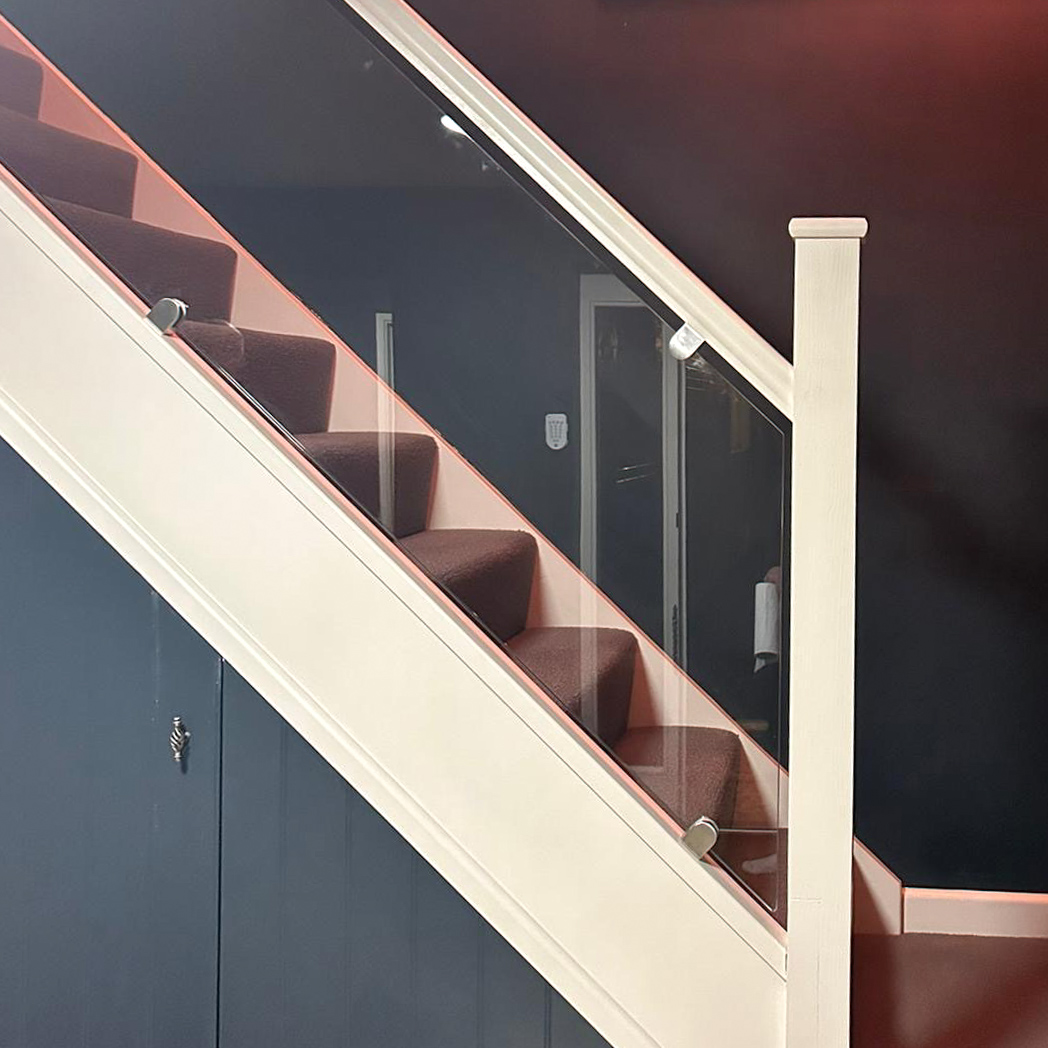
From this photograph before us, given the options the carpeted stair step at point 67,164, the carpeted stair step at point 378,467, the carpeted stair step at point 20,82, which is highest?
the carpeted stair step at point 20,82

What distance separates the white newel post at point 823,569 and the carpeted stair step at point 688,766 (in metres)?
0.09

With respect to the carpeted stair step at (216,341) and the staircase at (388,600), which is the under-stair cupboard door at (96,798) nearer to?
the staircase at (388,600)

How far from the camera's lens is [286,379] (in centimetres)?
202

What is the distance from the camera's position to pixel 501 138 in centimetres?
276

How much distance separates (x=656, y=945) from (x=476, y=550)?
0.63 meters

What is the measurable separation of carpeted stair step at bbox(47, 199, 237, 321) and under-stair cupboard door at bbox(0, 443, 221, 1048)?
14.7 inches

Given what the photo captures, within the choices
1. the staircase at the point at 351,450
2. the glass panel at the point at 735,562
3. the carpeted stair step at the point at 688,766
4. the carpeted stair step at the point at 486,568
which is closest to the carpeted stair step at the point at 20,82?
the staircase at the point at 351,450

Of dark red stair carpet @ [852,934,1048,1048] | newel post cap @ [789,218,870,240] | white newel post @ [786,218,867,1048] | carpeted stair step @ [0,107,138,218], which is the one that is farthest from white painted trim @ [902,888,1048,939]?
carpeted stair step @ [0,107,138,218]

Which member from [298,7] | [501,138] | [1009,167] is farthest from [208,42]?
[1009,167]

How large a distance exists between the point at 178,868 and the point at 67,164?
1.13 meters

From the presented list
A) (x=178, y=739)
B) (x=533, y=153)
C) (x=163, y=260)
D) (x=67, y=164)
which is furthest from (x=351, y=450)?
(x=533, y=153)

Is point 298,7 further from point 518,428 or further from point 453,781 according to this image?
point 453,781

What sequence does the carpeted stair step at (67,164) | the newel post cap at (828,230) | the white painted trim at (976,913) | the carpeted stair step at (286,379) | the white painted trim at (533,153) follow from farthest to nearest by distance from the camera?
the white painted trim at (976,913) < the white painted trim at (533,153) < the carpeted stair step at (67,164) < the carpeted stair step at (286,379) < the newel post cap at (828,230)

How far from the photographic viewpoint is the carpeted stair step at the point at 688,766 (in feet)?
6.04
